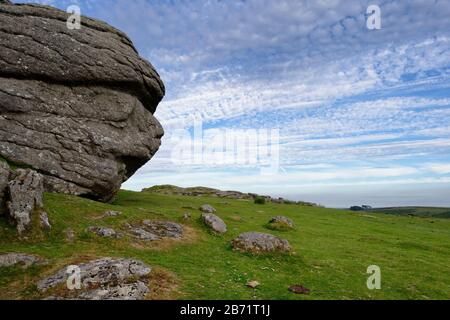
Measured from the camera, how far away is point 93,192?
128 ft

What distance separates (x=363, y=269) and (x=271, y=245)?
22.7 feet

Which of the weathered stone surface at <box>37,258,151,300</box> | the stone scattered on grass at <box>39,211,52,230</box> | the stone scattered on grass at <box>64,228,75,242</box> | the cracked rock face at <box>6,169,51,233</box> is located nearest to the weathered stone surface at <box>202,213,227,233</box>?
the stone scattered on grass at <box>64,228,75,242</box>

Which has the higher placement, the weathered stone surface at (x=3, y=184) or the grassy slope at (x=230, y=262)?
the weathered stone surface at (x=3, y=184)

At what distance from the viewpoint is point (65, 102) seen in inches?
1550

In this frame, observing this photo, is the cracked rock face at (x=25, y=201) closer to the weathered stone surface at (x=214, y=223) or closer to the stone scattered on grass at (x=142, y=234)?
the stone scattered on grass at (x=142, y=234)

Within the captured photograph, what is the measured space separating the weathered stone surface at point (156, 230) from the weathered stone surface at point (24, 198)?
755 cm

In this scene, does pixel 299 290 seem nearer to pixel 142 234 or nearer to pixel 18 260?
pixel 142 234

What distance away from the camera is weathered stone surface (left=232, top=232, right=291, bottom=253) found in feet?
93.3

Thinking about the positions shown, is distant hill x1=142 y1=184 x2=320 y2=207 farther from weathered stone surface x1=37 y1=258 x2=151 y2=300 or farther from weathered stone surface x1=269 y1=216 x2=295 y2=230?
weathered stone surface x1=37 y1=258 x2=151 y2=300

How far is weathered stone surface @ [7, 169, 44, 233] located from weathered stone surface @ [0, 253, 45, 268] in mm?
4031

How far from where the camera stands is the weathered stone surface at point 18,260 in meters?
20.5

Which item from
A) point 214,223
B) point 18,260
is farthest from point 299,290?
point 214,223

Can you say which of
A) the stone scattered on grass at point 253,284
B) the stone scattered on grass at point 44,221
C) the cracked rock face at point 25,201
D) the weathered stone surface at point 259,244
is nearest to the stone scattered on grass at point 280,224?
the weathered stone surface at point 259,244
